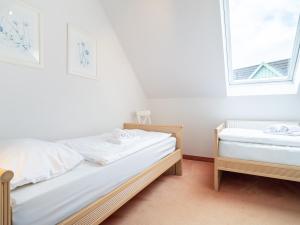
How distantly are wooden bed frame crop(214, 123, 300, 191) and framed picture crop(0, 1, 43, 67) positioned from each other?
2069mm

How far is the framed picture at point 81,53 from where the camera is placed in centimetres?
221

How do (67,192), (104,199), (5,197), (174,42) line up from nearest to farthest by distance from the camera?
(5,197), (67,192), (104,199), (174,42)

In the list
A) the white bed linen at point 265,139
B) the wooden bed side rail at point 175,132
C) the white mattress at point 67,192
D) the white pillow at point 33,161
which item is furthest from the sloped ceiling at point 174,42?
the white pillow at point 33,161

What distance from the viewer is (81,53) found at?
234 centimetres

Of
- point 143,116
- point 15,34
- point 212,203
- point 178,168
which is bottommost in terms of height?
point 212,203

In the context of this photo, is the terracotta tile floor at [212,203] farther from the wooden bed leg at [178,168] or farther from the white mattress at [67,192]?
the white mattress at [67,192]

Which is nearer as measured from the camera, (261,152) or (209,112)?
(261,152)

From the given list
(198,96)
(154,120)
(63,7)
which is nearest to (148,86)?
(154,120)

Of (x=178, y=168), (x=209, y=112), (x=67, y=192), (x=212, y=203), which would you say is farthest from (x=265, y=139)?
(x=67, y=192)

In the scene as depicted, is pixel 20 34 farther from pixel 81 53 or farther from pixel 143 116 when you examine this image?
pixel 143 116

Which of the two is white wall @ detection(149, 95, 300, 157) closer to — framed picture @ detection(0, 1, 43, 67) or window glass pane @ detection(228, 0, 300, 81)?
window glass pane @ detection(228, 0, 300, 81)

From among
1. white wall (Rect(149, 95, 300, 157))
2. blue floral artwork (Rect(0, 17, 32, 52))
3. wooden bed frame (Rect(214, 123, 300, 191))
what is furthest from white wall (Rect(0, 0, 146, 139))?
wooden bed frame (Rect(214, 123, 300, 191))

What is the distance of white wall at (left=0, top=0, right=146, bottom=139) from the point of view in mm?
1687

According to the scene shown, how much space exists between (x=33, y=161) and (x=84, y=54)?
1.65 meters
